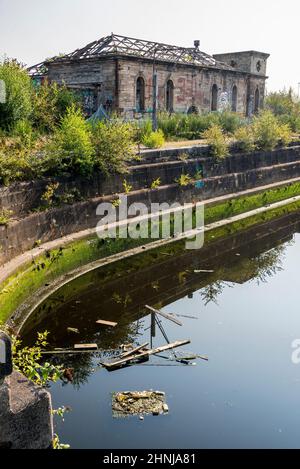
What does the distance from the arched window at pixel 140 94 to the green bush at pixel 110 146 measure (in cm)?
1069

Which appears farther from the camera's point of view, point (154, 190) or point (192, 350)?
point (154, 190)

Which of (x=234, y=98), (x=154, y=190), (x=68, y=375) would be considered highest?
(x=234, y=98)

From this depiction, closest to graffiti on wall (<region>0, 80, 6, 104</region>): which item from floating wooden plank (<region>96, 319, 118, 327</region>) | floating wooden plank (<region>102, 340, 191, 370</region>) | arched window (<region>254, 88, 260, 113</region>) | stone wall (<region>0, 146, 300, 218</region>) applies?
stone wall (<region>0, 146, 300, 218</region>)

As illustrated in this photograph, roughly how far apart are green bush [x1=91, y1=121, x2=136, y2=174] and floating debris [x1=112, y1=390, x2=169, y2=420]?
6.65 m

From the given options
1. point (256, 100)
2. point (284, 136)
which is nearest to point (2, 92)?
point (284, 136)

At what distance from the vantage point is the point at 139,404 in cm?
638

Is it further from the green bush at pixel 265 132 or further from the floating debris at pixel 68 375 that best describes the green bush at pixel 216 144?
the floating debris at pixel 68 375

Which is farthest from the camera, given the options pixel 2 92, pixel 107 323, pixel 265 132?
pixel 265 132

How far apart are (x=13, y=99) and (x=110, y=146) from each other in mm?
3345

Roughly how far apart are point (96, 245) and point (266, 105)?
2804cm

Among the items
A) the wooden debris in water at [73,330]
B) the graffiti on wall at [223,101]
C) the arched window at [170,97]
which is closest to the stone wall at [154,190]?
the wooden debris in water at [73,330]

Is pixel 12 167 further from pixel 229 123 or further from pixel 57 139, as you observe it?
pixel 229 123

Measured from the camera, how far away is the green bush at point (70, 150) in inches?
427

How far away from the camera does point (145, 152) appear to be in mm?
13859
